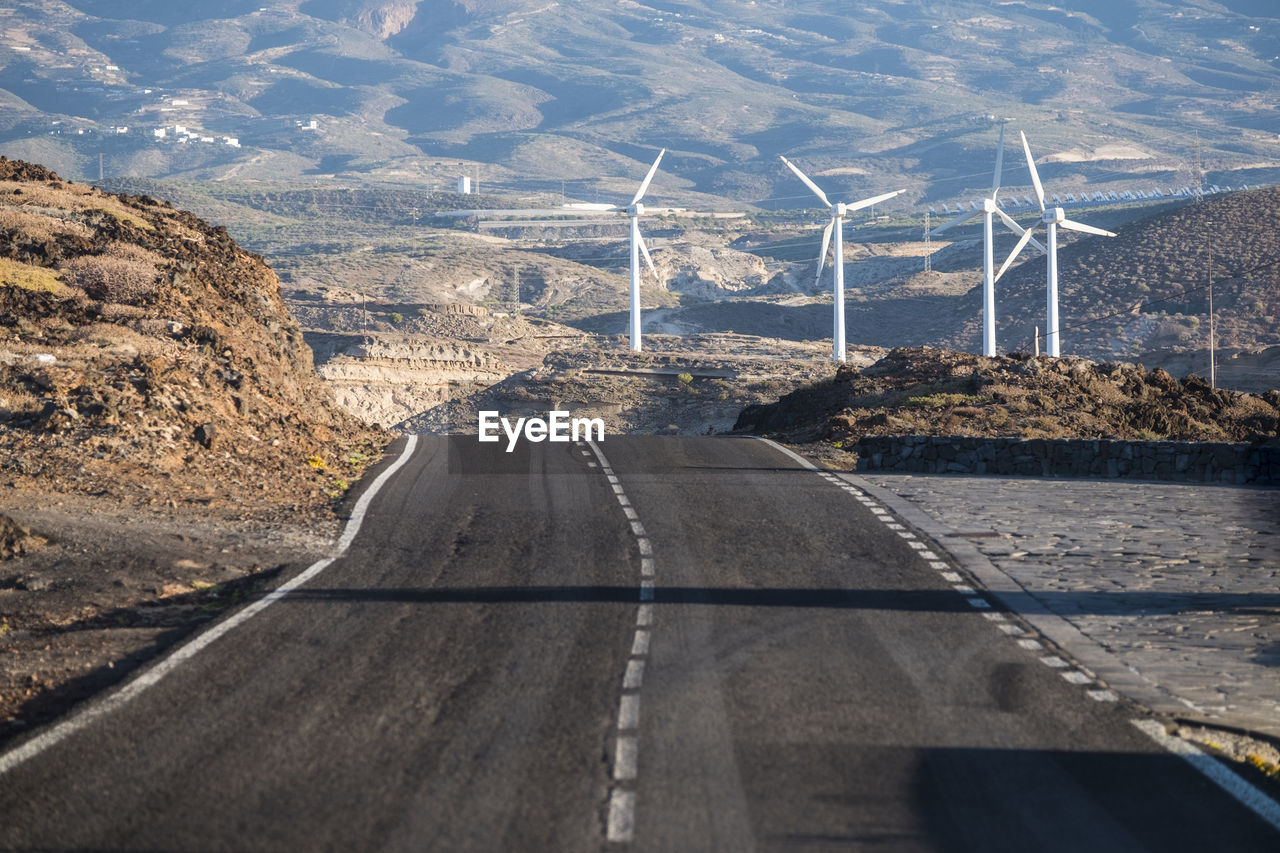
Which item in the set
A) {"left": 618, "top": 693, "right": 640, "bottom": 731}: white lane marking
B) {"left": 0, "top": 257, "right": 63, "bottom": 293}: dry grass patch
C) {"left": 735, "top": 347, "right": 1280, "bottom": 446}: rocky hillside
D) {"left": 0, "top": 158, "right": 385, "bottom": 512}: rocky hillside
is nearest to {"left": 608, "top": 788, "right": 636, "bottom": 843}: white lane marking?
{"left": 618, "top": 693, "right": 640, "bottom": 731}: white lane marking

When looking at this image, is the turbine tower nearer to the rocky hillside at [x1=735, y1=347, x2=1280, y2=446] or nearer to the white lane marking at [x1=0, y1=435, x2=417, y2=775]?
the rocky hillside at [x1=735, y1=347, x2=1280, y2=446]

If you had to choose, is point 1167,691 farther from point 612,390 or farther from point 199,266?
point 612,390

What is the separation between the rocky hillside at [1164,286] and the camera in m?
106

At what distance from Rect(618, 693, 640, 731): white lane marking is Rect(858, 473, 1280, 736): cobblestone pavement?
4452 mm

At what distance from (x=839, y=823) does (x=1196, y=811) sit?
7.94ft

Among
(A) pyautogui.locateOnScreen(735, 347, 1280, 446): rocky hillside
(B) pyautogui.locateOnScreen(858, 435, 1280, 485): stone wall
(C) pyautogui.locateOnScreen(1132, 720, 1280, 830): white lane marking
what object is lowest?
(C) pyautogui.locateOnScreen(1132, 720, 1280, 830): white lane marking

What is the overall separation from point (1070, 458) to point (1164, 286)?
101 meters

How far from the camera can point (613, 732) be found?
368 inches

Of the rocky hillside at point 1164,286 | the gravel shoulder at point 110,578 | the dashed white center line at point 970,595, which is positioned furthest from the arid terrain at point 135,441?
the rocky hillside at point 1164,286

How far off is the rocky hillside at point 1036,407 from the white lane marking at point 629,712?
2068cm

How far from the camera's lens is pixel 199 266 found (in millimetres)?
36531

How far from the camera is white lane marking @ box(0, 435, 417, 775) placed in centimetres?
889

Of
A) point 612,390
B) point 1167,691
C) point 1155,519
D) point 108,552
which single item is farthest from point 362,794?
point 612,390

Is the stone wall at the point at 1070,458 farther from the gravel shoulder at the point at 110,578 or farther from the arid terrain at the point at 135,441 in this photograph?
the gravel shoulder at the point at 110,578
